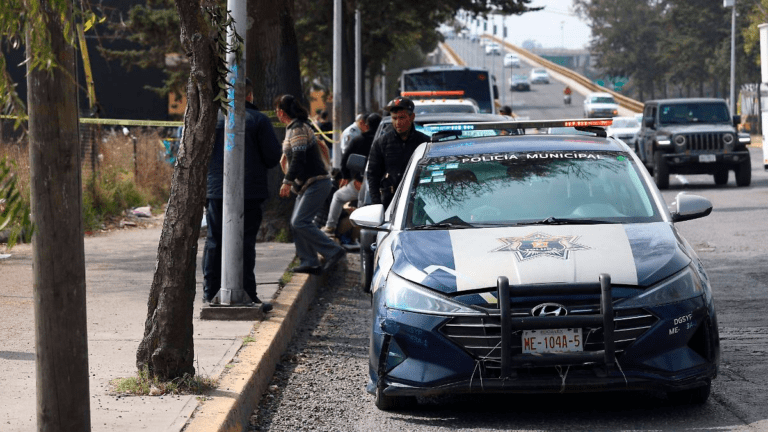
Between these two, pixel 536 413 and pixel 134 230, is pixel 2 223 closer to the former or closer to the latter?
pixel 536 413

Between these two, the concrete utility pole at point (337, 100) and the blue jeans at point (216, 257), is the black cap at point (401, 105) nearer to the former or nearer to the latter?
the blue jeans at point (216, 257)

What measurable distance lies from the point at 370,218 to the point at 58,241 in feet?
10.8

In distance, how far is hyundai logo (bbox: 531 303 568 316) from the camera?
595cm

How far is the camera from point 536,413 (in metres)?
6.41

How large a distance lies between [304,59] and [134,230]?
29.1 m

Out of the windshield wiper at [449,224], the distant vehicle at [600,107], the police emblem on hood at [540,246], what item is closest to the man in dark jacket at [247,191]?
the windshield wiper at [449,224]

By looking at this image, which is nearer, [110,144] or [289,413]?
[289,413]

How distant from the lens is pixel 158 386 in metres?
6.34

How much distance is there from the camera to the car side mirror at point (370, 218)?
25.0ft

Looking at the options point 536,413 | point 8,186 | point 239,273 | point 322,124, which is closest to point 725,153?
point 322,124

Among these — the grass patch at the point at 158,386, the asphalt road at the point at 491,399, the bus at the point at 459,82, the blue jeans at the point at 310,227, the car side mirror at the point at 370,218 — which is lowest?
the asphalt road at the point at 491,399

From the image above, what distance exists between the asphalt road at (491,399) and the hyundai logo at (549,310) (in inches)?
23.9

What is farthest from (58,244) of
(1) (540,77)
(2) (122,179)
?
(1) (540,77)

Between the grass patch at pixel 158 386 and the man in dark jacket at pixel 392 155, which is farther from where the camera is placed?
the man in dark jacket at pixel 392 155
